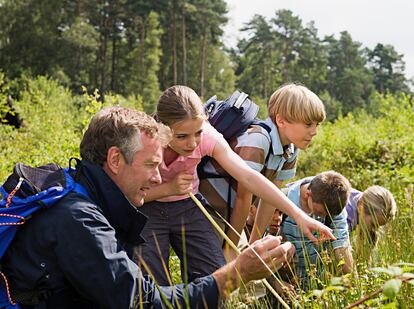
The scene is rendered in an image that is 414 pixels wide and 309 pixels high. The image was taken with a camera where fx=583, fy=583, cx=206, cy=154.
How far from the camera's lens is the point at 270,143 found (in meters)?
4.00

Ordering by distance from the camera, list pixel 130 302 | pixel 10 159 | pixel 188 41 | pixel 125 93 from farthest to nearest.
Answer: pixel 188 41 < pixel 125 93 < pixel 10 159 < pixel 130 302

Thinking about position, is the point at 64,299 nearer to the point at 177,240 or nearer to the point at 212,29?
the point at 177,240

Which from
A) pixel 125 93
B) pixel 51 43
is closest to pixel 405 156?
pixel 51 43

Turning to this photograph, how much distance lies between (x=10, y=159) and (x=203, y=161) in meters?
5.69

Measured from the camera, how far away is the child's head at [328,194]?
4000 millimetres

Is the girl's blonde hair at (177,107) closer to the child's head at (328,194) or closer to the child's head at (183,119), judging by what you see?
the child's head at (183,119)

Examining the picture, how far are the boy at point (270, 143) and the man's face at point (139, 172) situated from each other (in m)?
1.41

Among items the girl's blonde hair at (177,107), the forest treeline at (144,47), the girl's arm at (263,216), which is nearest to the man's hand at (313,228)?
the girl's blonde hair at (177,107)

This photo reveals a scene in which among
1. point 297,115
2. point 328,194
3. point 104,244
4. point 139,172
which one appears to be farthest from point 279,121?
point 104,244

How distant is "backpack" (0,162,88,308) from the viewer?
2.23 metres

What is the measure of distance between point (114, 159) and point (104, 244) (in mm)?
425

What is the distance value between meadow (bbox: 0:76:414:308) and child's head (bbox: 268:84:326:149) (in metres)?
0.80

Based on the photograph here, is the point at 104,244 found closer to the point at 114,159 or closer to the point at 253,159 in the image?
the point at 114,159

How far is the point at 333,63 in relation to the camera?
3388 inches
